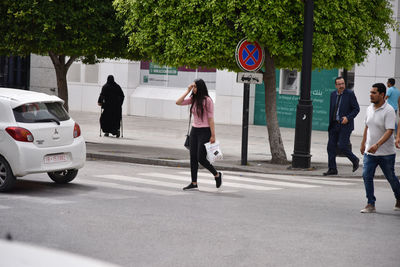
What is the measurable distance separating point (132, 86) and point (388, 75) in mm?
11338

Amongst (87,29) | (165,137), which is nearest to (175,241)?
(87,29)

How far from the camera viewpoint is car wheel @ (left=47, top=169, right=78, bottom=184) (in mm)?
11508

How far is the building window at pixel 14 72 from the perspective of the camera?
34.6 metres

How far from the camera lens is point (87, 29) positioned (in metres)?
17.7

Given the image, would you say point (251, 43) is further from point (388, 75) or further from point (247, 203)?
point (388, 75)

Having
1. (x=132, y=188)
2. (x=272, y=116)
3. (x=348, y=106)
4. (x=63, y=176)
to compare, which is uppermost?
(x=348, y=106)

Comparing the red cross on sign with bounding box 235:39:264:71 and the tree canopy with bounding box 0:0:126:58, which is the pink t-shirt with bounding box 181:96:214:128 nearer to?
the red cross on sign with bounding box 235:39:264:71

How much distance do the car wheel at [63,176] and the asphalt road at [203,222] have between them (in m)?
0.13

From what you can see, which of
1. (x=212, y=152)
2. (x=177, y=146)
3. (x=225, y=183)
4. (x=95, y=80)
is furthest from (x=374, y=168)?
(x=95, y=80)

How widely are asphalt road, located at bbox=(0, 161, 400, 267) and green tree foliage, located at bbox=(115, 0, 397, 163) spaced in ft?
10.3

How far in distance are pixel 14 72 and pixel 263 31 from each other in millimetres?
23268

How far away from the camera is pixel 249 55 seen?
14.7 metres

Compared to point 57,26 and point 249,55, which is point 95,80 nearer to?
point 57,26

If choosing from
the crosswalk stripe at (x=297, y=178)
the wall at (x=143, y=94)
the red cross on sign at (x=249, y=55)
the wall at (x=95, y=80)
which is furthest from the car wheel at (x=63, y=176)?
the wall at (x=95, y=80)
